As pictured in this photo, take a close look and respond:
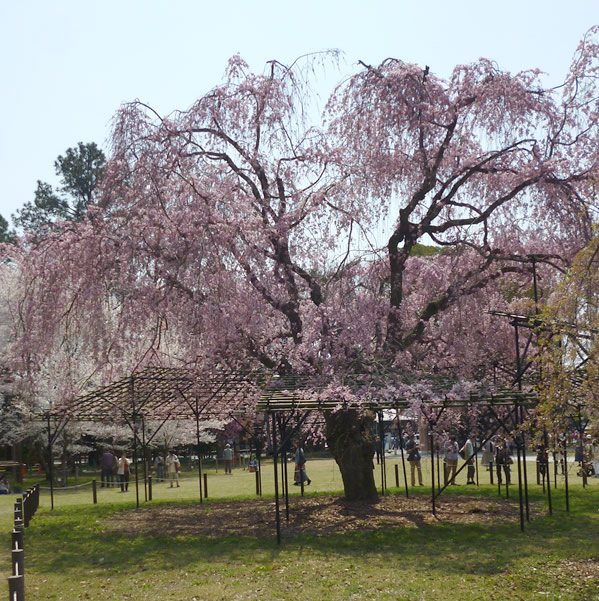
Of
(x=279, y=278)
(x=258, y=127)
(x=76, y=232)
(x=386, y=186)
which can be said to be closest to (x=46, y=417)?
(x=76, y=232)

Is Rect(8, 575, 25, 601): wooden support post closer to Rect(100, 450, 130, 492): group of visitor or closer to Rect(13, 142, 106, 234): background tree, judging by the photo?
Rect(100, 450, 130, 492): group of visitor

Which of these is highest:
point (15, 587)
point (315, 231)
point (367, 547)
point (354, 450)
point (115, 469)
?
point (315, 231)

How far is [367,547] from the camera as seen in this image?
42.5 ft

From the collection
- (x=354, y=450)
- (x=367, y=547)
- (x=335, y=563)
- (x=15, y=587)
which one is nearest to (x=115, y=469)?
(x=354, y=450)

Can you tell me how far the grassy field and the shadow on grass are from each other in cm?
2

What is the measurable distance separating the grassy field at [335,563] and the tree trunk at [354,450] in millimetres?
3341

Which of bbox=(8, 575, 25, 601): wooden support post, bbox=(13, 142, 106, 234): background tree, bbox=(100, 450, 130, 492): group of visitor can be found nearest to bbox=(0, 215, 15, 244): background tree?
bbox=(13, 142, 106, 234): background tree

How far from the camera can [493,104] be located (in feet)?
57.7

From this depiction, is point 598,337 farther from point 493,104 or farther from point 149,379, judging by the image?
point 149,379

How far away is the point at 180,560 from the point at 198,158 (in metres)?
9.31

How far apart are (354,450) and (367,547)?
203 inches

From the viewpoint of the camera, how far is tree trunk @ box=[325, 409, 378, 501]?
17891 mm

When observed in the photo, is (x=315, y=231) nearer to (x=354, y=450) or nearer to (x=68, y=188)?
(x=354, y=450)

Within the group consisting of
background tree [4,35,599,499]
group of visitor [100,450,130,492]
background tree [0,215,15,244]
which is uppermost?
background tree [0,215,15,244]
